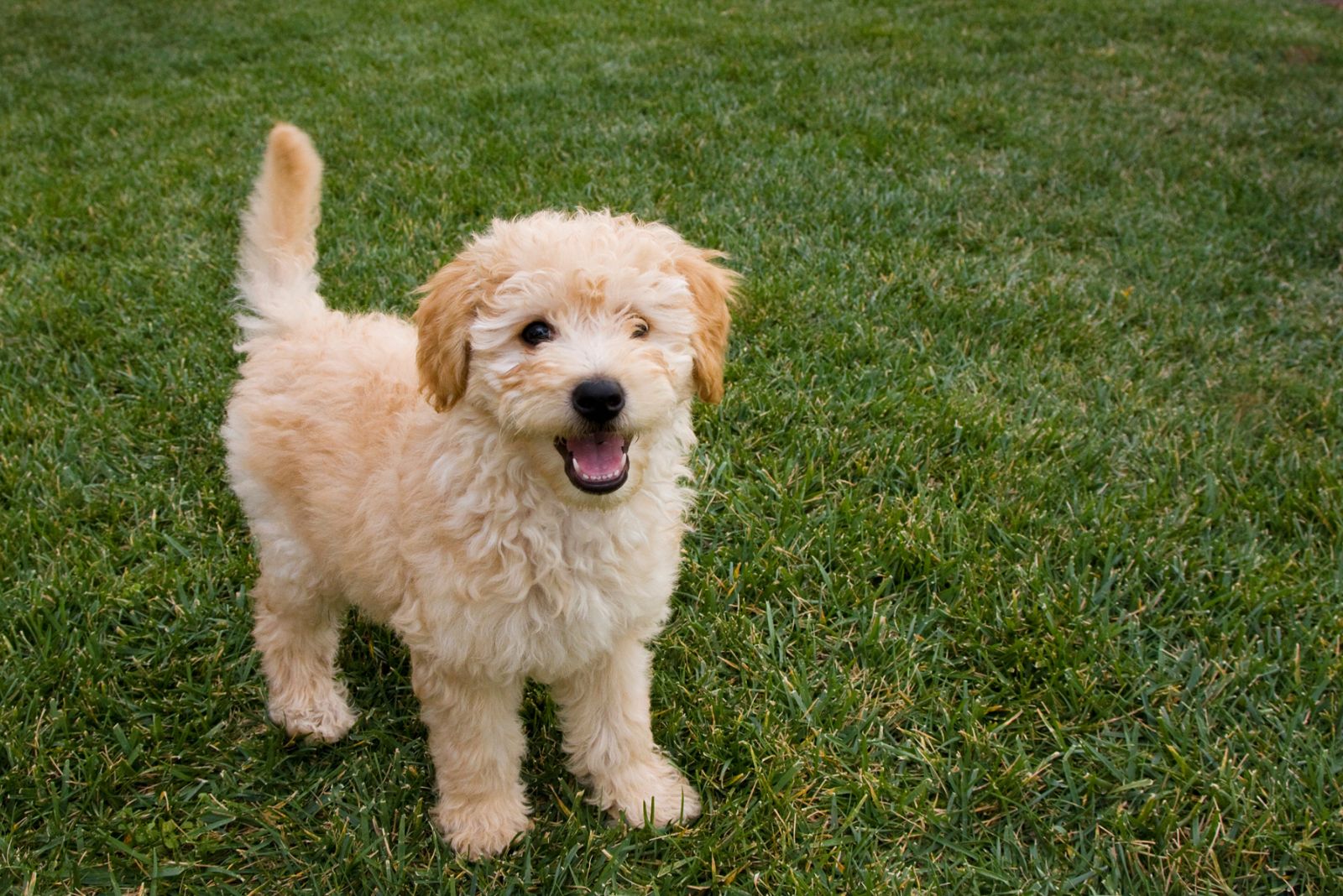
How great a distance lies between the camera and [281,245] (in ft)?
9.30

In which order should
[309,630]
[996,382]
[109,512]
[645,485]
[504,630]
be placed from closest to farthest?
[504,630]
[645,485]
[309,630]
[109,512]
[996,382]

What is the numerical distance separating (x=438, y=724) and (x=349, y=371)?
1.03m

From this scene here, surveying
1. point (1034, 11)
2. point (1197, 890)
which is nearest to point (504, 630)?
point (1197, 890)

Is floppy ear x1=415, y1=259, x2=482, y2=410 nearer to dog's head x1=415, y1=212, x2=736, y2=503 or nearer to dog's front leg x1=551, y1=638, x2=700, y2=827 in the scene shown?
dog's head x1=415, y1=212, x2=736, y2=503

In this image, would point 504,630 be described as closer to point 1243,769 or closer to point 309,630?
point 309,630

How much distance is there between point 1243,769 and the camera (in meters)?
2.60

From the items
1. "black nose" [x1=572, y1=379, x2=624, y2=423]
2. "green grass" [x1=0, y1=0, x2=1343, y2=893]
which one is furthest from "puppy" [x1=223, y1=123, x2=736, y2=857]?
"green grass" [x1=0, y1=0, x2=1343, y2=893]

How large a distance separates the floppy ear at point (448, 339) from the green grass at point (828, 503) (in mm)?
1198

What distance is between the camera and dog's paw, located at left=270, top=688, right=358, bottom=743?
2.73 metres

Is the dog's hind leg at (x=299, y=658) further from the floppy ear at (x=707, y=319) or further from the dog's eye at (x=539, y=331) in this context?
the floppy ear at (x=707, y=319)

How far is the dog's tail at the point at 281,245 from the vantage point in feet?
9.16

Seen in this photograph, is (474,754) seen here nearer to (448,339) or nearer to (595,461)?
(595,461)

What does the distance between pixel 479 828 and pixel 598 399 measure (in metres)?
1.31

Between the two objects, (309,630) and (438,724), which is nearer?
A: (438,724)
